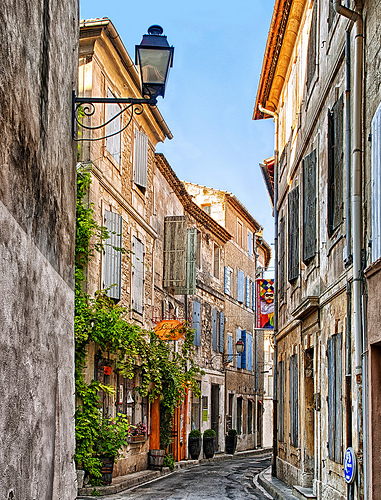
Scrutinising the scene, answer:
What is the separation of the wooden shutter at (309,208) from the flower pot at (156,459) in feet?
29.6

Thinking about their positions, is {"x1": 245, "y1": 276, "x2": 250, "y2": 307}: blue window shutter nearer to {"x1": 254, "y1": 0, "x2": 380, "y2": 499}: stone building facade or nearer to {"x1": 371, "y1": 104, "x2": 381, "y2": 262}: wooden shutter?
{"x1": 254, "y1": 0, "x2": 380, "y2": 499}: stone building facade

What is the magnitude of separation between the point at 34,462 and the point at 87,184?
32.0 feet

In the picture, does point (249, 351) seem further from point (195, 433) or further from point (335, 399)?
point (335, 399)

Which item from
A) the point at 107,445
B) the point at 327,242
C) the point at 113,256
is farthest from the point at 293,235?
the point at 107,445

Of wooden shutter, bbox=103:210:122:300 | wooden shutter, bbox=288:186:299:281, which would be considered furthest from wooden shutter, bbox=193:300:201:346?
wooden shutter, bbox=288:186:299:281

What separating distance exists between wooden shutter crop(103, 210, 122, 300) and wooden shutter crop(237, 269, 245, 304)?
18666 mm

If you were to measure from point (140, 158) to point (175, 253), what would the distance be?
4376 millimetres

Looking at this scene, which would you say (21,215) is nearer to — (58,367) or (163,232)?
(58,367)

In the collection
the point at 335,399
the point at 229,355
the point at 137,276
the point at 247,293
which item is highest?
the point at 247,293

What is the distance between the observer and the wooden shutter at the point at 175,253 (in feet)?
73.8

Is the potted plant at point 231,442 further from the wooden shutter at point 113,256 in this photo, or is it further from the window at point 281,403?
the wooden shutter at point 113,256

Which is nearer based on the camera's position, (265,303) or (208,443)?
(265,303)

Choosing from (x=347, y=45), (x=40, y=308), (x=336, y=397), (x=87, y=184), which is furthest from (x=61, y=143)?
(x=87, y=184)

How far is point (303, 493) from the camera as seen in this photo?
11.8 m
